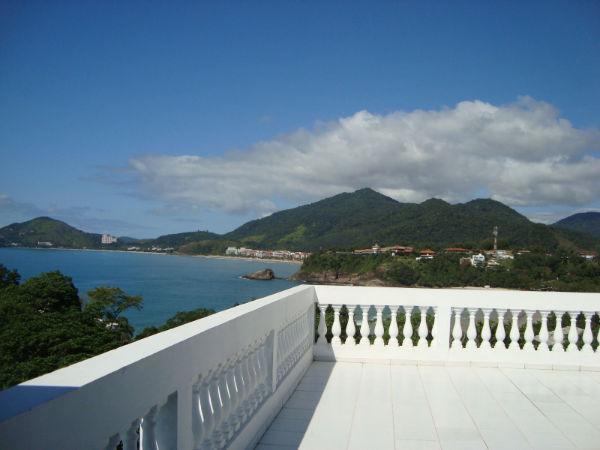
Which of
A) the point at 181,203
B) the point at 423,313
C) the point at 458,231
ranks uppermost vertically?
the point at 181,203

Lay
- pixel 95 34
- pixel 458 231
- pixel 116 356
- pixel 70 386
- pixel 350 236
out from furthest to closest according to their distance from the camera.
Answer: pixel 350 236
pixel 458 231
pixel 95 34
pixel 116 356
pixel 70 386

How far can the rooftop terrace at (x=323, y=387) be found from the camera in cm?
136

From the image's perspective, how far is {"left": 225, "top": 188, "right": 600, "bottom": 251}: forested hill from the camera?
41.4m

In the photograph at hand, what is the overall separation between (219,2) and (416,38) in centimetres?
404

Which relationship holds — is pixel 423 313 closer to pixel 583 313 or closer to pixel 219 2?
pixel 583 313

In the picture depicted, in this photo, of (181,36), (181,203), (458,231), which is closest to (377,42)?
(181,36)

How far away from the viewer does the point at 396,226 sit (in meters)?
62.0

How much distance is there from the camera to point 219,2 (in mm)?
7578

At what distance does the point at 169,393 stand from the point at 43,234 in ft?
289

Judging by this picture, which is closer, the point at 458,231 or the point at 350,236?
the point at 458,231

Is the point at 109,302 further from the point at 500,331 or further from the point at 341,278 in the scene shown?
the point at 500,331

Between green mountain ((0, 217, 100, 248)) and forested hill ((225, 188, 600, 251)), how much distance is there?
35.3 meters

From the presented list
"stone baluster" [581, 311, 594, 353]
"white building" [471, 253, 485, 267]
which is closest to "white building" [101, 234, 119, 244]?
"white building" [471, 253, 485, 267]

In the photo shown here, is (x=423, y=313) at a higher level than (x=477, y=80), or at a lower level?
lower
